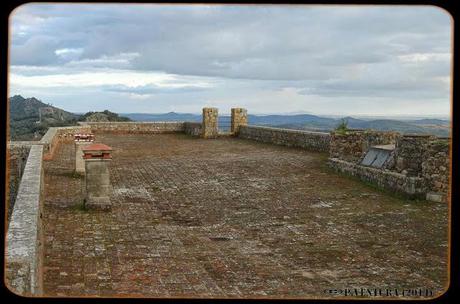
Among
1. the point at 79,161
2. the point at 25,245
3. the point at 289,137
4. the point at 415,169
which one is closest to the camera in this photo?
the point at 25,245

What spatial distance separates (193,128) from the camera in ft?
80.4

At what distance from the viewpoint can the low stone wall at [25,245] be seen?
11.0 feet

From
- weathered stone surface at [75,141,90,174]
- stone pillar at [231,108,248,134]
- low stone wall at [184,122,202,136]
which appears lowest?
weathered stone surface at [75,141,90,174]

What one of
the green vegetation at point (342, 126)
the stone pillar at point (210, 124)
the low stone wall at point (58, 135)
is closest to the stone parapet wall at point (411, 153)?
the green vegetation at point (342, 126)

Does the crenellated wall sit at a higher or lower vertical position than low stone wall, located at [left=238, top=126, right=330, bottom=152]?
lower

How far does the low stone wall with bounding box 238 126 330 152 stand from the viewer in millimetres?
16250

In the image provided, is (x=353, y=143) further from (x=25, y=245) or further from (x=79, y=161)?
(x=25, y=245)

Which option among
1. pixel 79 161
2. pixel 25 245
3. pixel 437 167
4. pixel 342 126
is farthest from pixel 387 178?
pixel 25 245

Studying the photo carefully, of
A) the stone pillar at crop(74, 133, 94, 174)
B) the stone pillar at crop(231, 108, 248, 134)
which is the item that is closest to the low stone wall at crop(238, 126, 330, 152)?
the stone pillar at crop(231, 108, 248, 134)

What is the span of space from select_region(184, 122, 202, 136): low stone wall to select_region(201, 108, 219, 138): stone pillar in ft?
2.42

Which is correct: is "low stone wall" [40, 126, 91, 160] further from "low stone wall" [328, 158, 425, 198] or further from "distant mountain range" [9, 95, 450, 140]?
"low stone wall" [328, 158, 425, 198]

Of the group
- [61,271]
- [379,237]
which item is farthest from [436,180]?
[61,271]

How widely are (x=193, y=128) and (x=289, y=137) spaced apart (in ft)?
Result: 23.8

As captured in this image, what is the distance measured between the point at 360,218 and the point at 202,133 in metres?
15.4
